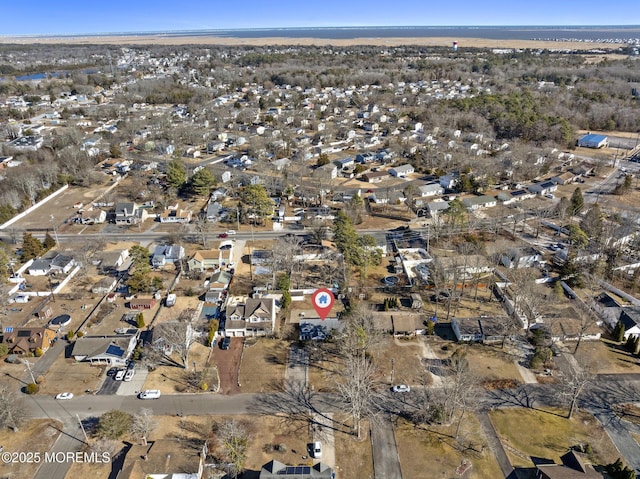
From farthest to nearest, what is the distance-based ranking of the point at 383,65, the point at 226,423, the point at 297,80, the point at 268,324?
1. the point at 383,65
2. the point at 297,80
3. the point at 268,324
4. the point at 226,423

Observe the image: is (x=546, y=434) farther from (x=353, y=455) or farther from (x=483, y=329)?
(x=353, y=455)

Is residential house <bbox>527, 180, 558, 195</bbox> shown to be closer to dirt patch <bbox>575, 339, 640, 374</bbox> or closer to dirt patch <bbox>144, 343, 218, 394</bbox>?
dirt patch <bbox>575, 339, 640, 374</bbox>

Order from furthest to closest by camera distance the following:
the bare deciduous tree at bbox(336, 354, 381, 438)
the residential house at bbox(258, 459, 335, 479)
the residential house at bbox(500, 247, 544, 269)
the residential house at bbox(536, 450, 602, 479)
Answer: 1. the residential house at bbox(500, 247, 544, 269)
2. the bare deciduous tree at bbox(336, 354, 381, 438)
3. the residential house at bbox(258, 459, 335, 479)
4. the residential house at bbox(536, 450, 602, 479)

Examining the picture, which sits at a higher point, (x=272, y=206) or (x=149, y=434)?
(x=272, y=206)

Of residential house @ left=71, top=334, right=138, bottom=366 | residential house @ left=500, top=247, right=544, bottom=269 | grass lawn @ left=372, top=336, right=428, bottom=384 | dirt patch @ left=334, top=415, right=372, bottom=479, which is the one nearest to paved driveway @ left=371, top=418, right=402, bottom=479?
dirt patch @ left=334, top=415, right=372, bottom=479

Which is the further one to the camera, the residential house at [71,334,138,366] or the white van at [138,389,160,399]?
the residential house at [71,334,138,366]

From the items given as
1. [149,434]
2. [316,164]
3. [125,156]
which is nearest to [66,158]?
[125,156]

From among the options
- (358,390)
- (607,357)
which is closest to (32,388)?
(358,390)

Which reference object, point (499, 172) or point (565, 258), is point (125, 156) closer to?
point (499, 172)
